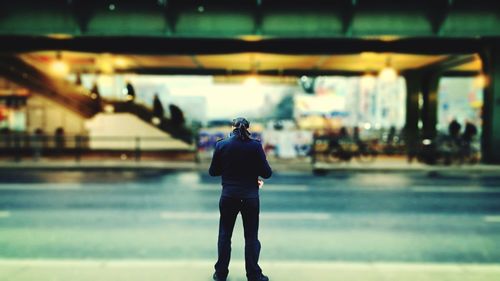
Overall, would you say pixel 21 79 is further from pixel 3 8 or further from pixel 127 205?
pixel 127 205

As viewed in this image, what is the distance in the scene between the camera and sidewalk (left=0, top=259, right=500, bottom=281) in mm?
5004

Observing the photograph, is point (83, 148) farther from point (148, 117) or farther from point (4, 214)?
point (4, 214)

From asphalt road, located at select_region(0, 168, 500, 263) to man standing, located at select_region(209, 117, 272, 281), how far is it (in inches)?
63.0

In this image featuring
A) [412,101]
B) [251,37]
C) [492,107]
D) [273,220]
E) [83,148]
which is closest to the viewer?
[273,220]

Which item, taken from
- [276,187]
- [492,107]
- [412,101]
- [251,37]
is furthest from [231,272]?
[412,101]

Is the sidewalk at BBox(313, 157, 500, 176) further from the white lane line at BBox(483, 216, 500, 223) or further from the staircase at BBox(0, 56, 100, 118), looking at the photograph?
the staircase at BBox(0, 56, 100, 118)

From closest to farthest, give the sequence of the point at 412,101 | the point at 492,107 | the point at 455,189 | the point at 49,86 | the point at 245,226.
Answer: the point at 245,226 → the point at 455,189 → the point at 492,107 → the point at 49,86 → the point at 412,101

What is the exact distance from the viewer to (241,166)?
4648 mm

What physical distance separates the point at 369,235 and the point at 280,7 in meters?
12.1

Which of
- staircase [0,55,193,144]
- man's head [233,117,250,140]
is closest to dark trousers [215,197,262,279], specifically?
man's head [233,117,250,140]

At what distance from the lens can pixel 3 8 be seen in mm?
17250

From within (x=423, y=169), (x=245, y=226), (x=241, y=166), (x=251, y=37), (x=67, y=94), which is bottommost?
(x=423, y=169)

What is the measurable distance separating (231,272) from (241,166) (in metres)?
1.40

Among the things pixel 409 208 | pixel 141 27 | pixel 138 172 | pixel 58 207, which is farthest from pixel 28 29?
pixel 409 208
